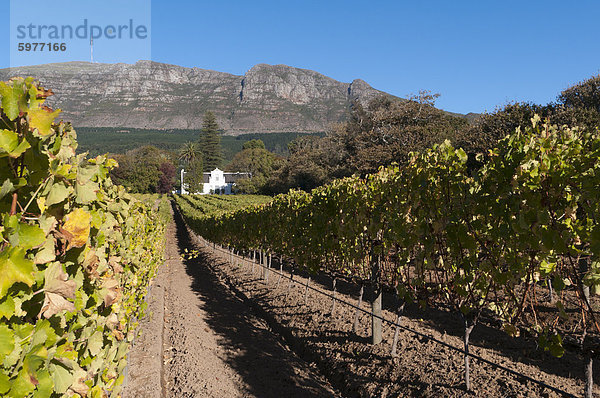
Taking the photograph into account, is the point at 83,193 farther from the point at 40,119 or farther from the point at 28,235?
the point at 28,235

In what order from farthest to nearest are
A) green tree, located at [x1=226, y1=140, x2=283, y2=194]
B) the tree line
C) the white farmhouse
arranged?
1. the white farmhouse
2. green tree, located at [x1=226, y1=140, x2=283, y2=194]
3. the tree line

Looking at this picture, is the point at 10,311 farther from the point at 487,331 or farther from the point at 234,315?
the point at 234,315

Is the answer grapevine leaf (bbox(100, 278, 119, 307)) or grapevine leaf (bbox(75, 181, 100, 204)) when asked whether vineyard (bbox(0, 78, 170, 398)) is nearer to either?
grapevine leaf (bbox(75, 181, 100, 204))

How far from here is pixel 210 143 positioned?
122 metres

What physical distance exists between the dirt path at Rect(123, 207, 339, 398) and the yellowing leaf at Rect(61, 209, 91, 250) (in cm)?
430

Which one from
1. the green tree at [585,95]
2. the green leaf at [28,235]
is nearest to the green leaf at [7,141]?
the green leaf at [28,235]

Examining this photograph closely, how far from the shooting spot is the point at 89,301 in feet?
9.01

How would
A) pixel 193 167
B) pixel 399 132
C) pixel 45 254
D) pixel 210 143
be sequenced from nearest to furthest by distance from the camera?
pixel 45 254 < pixel 399 132 < pixel 193 167 < pixel 210 143

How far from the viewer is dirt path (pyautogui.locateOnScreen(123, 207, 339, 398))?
6.27 meters

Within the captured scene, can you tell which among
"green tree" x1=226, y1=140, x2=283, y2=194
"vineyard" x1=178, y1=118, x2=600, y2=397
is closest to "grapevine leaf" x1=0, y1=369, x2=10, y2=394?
"vineyard" x1=178, y1=118, x2=600, y2=397

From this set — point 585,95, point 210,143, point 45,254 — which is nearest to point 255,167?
point 210,143

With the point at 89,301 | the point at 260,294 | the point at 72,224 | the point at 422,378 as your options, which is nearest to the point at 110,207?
the point at 89,301

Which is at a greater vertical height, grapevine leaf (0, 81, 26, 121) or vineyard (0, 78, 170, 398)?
grapevine leaf (0, 81, 26, 121)

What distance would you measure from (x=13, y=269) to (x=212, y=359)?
6.84 metres
